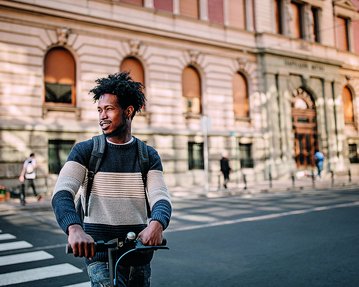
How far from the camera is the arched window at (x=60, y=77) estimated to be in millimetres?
17781

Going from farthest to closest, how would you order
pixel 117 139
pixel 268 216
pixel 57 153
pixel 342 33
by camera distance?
1. pixel 342 33
2. pixel 57 153
3. pixel 268 216
4. pixel 117 139

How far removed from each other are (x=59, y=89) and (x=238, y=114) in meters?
11.3

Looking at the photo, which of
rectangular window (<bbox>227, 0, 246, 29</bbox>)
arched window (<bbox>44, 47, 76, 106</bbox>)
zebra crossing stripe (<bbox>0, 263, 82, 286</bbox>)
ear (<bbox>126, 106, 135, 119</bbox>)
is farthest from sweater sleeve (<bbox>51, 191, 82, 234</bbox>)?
rectangular window (<bbox>227, 0, 246, 29</bbox>)

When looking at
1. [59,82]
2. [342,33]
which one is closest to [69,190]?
[59,82]

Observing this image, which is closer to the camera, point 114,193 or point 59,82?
point 114,193

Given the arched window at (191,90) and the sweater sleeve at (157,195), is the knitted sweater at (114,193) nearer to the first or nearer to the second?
the sweater sleeve at (157,195)

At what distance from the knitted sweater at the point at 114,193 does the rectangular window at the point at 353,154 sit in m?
31.0

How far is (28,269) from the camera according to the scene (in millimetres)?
5551

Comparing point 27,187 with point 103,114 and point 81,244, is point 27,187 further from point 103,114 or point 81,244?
point 81,244

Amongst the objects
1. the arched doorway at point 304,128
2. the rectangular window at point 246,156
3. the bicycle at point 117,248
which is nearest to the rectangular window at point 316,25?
the arched doorway at point 304,128

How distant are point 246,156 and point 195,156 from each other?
405cm

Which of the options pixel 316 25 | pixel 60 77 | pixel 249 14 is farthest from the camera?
pixel 316 25

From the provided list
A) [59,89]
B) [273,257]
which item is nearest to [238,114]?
[59,89]

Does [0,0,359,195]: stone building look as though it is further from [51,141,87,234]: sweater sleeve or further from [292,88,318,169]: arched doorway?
[51,141,87,234]: sweater sleeve
